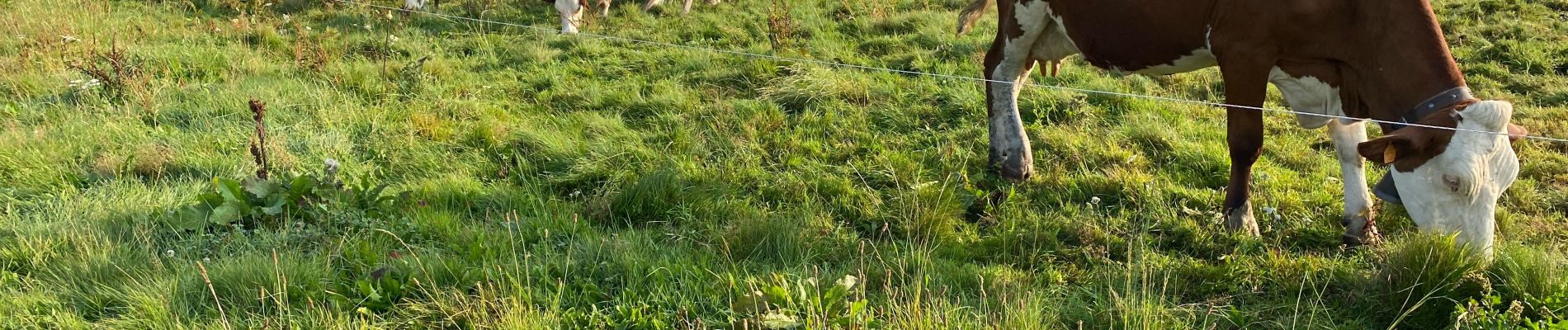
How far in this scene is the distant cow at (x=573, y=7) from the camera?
8.26 meters

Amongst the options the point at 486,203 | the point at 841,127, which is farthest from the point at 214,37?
the point at 841,127

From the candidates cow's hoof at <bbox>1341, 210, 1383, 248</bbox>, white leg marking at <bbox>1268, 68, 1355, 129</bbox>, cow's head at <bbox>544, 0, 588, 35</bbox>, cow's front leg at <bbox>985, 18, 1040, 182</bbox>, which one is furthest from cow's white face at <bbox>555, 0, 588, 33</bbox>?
cow's hoof at <bbox>1341, 210, 1383, 248</bbox>

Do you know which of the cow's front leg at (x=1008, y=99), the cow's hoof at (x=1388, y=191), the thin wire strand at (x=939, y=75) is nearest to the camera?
the thin wire strand at (x=939, y=75)

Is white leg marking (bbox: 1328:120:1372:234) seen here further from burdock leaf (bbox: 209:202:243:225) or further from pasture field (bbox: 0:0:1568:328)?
burdock leaf (bbox: 209:202:243:225)

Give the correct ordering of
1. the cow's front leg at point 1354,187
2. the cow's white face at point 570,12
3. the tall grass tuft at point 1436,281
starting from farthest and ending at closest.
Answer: the cow's white face at point 570,12, the cow's front leg at point 1354,187, the tall grass tuft at point 1436,281

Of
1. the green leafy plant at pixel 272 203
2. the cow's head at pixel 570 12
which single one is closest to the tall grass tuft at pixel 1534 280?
the green leafy plant at pixel 272 203

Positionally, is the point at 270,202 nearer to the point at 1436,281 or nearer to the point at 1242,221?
the point at 1242,221

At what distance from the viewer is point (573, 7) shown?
336 inches

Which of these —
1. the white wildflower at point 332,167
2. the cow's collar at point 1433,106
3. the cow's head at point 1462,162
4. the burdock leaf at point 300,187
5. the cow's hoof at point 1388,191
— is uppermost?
the cow's collar at point 1433,106

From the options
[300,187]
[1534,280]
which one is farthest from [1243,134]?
[300,187]

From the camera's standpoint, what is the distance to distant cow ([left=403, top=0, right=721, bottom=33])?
826 cm

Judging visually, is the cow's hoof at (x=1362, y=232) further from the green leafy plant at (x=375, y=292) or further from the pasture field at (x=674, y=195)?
the green leafy plant at (x=375, y=292)

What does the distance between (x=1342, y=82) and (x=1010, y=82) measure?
1.73m

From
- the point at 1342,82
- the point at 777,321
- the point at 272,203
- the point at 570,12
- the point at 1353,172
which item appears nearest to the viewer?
the point at 777,321
